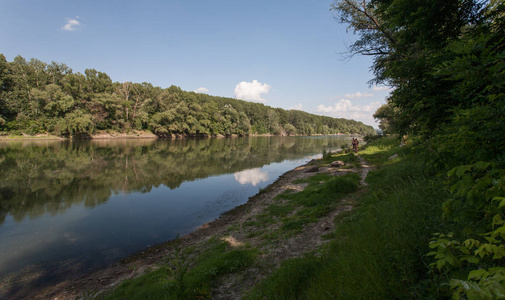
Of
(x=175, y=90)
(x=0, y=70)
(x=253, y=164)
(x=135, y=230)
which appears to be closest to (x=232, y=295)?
(x=135, y=230)

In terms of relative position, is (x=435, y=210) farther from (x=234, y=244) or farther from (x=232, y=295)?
(x=234, y=244)

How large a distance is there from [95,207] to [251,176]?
1426 cm

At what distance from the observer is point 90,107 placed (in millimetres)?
69500

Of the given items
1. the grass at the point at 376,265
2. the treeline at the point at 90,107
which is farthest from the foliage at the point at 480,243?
the treeline at the point at 90,107

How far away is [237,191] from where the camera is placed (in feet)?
60.9

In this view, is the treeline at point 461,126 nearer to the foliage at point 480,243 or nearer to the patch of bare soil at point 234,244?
the foliage at point 480,243

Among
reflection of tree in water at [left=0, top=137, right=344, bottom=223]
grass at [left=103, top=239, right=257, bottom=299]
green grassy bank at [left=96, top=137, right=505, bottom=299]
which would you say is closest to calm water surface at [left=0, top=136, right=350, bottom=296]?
reflection of tree in water at [left=0, top=137, right=344, bottom=223]

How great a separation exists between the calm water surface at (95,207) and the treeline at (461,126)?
10.7 m

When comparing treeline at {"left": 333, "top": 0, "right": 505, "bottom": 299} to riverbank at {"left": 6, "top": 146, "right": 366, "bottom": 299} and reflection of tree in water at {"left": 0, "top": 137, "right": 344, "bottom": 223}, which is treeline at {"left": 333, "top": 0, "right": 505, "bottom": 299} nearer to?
riverbank at {"left": 6, "top": 146, "right": 366, "bottom": 299}

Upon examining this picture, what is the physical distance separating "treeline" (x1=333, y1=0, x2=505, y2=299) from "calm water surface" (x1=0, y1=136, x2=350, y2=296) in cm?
1073

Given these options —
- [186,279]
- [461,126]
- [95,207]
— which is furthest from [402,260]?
[95,207]

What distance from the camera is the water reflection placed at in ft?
72.0

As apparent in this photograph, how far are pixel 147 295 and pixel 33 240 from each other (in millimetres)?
8748

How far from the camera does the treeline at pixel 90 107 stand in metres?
59.8
